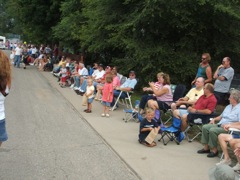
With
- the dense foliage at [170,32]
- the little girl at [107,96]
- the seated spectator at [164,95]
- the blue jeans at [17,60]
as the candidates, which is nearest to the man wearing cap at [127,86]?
the little girl at [107,96]

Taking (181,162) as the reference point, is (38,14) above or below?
above

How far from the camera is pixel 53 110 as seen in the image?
36.5ft

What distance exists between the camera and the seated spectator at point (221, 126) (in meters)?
6.79

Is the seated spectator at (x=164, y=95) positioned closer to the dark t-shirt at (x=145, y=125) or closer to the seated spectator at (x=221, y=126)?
the dark t-shirt at (x=145, y=125)

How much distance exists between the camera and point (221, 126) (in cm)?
689

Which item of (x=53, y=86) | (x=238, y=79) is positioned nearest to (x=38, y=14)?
(x=53, y=86)

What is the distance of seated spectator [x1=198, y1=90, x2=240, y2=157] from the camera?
679cm

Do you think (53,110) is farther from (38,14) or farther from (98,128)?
(38,14)

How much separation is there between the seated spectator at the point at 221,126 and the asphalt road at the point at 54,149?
68.6 inches

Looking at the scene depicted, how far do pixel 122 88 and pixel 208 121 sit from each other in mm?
4173

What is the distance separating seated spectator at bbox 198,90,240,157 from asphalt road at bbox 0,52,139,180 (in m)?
1.74

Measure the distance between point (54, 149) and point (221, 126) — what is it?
317cm

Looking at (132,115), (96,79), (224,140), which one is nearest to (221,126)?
(224,140)

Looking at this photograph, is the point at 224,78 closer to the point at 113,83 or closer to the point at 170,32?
the point at 113,83
